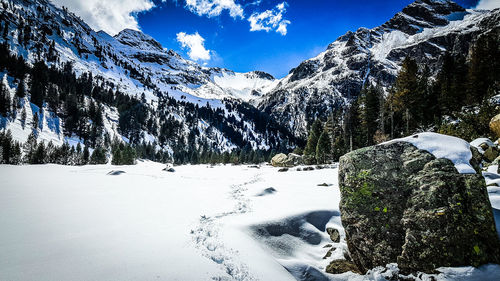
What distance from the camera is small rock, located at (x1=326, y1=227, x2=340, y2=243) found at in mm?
7492

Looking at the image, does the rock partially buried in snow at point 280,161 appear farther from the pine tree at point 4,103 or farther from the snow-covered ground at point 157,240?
the pine tree at point 4,103

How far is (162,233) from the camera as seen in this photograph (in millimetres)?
6133

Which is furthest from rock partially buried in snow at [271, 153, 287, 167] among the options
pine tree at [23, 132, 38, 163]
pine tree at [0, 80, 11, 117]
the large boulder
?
pine tree at [0, 80, 11, 117]

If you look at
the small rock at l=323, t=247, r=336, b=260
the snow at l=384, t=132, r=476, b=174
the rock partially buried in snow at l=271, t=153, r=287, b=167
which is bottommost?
the small rock at l=323, t=247, r=336, b=260

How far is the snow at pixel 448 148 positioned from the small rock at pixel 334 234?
4257 millimetres

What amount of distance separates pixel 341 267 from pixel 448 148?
475 cm

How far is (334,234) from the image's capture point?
25.1 ft

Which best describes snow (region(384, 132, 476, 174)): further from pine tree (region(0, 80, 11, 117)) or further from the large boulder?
pine tree (region(0, 80, 11, 117))

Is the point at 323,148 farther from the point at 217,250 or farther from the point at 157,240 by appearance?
the point at 157,240

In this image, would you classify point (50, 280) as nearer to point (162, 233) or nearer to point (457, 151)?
point (162, 233)

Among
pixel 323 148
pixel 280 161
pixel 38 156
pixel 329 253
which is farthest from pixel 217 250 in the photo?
pixel 38 156

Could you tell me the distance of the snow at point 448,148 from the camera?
504cm

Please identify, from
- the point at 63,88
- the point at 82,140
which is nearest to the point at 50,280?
the point at 82,140

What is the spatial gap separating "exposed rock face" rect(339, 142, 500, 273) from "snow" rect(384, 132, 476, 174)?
0.57 ft
